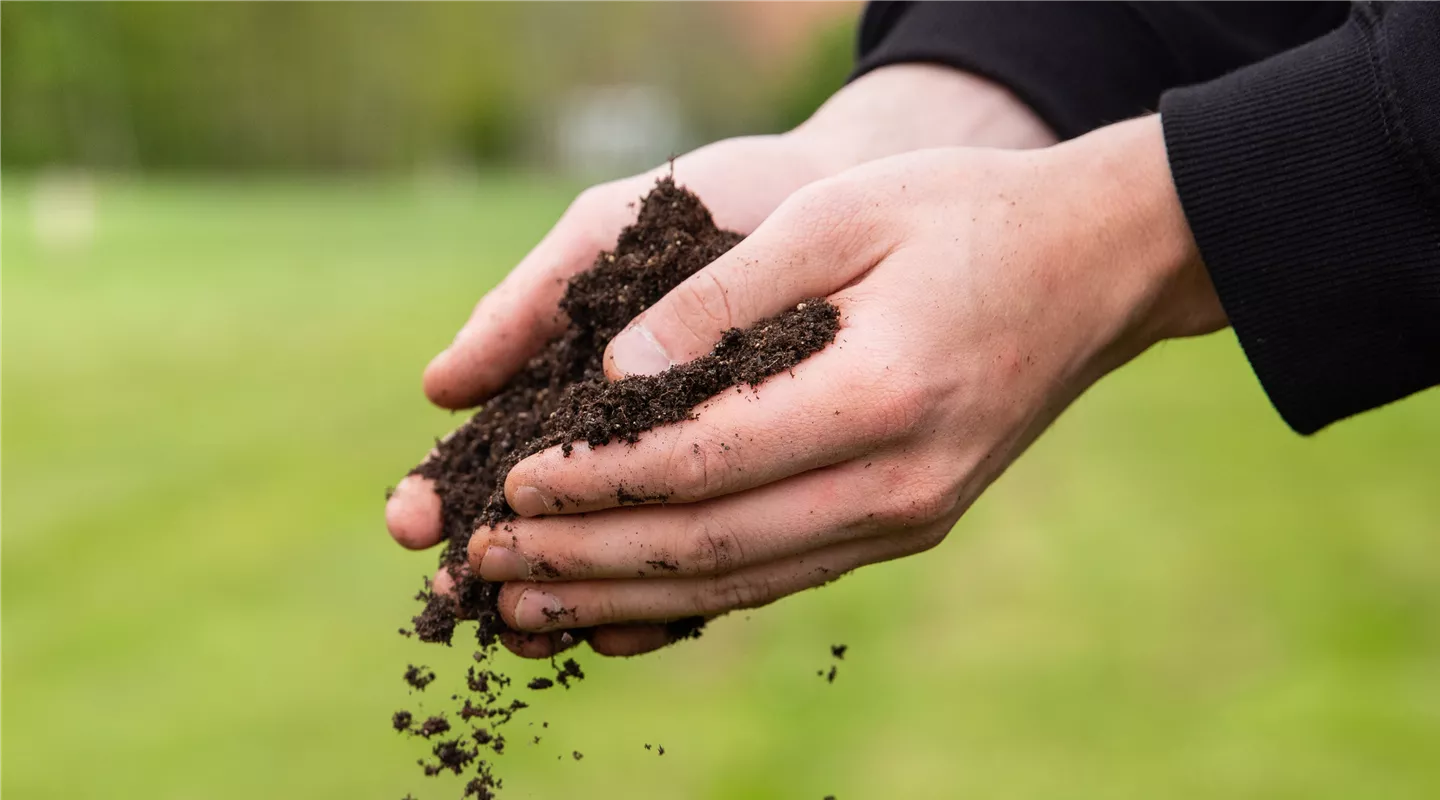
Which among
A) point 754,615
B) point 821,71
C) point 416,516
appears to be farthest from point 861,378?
point 821,71

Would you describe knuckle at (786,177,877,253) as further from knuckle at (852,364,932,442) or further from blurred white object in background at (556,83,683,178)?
blurred white object in background at (556,83,683,178)

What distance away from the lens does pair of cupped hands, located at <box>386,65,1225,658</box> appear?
5.05 ft

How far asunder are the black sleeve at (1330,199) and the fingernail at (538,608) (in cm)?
118

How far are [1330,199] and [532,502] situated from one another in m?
1.29

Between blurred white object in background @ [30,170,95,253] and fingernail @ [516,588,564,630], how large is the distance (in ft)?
51.1

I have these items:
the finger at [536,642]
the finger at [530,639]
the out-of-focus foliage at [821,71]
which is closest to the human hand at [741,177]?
the finger at [530,639]

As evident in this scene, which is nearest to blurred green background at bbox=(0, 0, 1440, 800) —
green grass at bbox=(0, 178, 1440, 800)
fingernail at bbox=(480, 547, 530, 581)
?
green grass at bbox=(0, 178, 1440, 800)

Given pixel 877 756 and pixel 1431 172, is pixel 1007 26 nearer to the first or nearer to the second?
pixel 1431 172

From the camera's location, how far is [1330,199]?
163 centimetres

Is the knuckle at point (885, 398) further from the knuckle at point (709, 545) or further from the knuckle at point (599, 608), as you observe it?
the knuckle at point (599, 608)

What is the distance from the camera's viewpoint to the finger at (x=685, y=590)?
1.71 metres

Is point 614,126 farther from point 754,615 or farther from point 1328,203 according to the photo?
point 1328,203

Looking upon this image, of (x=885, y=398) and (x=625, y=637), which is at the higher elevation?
(x=885, y=398)

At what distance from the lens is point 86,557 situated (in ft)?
15.7
